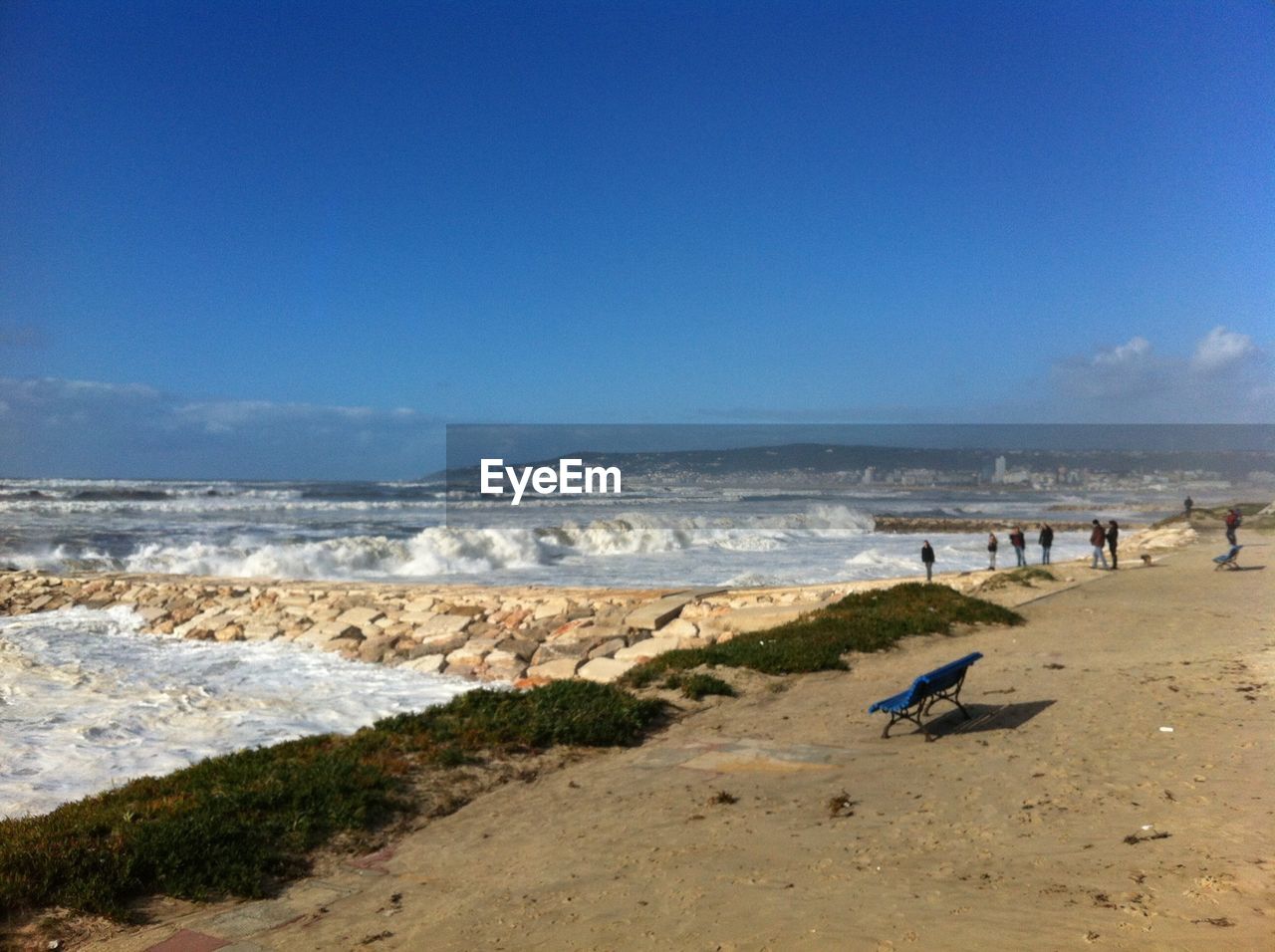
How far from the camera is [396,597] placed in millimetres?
15742

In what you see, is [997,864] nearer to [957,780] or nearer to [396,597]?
[957,780]

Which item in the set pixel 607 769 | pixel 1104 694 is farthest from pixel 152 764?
pixel 1104 694

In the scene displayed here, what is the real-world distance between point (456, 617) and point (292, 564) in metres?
9.80

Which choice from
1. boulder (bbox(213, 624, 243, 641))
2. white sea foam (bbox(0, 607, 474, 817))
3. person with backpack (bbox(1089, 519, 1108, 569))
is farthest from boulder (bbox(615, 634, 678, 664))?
person with backpack (bbox(1089, 519, 1108, 569))

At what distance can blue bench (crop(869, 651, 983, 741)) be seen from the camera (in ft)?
23.5

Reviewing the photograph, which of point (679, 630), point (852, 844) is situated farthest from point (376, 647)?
point (852, 844)

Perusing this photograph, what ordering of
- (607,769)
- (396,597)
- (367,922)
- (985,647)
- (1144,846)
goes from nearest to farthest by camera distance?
(367,922) → (1144,846) → (607,769) → (985,647) → (396,597)

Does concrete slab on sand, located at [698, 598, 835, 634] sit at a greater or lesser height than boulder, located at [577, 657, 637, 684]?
greater

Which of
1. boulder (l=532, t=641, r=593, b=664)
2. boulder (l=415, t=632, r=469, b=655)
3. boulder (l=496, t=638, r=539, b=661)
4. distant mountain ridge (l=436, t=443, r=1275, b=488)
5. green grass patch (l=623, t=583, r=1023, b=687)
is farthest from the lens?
distant mountain ridge (l=436, t=443, r=1275, b=488)

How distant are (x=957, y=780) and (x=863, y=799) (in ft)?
2.42

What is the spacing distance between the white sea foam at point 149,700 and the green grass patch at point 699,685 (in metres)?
3.21

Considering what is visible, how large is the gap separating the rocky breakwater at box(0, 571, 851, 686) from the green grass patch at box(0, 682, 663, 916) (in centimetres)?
335

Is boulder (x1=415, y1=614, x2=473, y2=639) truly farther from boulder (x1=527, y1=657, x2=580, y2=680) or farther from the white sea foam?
boulder (x1=527, y1=657, x2=580, y2=680)

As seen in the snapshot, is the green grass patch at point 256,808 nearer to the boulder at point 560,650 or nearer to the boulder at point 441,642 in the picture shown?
the boulder at point 560,650
